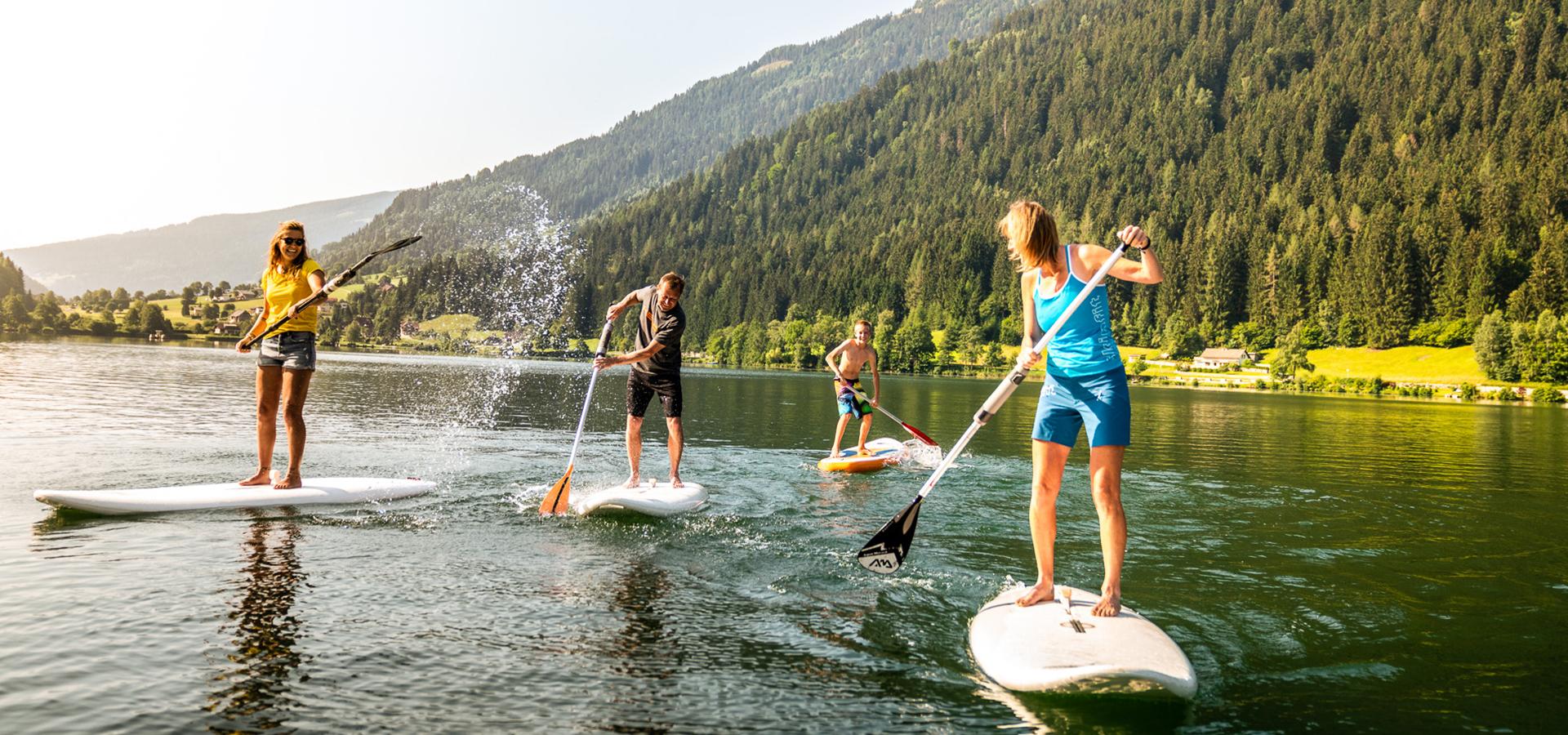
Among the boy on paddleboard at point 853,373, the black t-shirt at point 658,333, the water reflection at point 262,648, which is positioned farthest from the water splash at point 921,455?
the water reflection at point 262,648

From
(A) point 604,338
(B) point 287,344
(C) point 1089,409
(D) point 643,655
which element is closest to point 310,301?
(B) point 287,344

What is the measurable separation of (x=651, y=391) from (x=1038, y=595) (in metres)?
7.43

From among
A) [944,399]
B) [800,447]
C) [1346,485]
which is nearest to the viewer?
[1346,485]

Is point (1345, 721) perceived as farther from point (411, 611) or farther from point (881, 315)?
point (881, 315)

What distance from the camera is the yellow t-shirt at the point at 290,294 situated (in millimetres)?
12164

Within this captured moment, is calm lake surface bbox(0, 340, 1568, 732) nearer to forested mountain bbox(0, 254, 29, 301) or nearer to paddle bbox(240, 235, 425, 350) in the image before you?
paddle bbox(240, 235, 425, 350)

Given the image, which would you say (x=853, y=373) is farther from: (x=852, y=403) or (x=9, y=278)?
(x=9, y=278)

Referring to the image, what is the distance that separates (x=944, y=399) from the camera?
203 ft

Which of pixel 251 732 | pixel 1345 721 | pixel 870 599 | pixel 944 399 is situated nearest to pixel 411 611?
pixel 251 732

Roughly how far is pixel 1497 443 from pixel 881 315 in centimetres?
15282

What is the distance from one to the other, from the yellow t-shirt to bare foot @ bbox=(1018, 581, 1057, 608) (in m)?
10.1

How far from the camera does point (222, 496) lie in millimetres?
11914

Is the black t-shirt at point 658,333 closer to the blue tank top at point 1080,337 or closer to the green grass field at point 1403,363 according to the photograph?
the blue tank top at point 1080,337

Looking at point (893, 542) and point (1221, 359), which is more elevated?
point (1221, 359)
